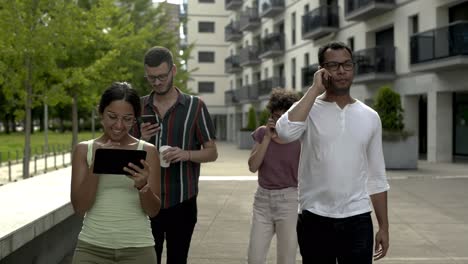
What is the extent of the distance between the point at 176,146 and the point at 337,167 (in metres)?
1.15

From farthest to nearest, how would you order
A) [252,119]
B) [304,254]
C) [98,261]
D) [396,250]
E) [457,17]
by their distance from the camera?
[252,119] → [457,17] → [396,250] → [304,254] → [98,261]

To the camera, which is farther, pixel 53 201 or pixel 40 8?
pixel 40 8

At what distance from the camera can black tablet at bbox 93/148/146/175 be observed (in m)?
2.71

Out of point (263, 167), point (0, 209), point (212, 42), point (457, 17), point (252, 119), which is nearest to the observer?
point (263, 167)

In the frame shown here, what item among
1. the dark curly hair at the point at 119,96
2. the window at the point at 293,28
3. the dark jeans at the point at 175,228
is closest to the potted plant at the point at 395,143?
the dark jeans at the point at 175,228

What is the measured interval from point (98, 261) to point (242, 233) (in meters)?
5.52

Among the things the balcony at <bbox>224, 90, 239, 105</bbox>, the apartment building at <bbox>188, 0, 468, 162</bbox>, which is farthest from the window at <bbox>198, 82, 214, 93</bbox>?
the apartment building at <bbox>188, 0, 468, 162</bbox>

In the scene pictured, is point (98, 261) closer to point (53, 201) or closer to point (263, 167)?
point (263, 167)

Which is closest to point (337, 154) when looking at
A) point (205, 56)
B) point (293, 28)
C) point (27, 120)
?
point (27, 120)

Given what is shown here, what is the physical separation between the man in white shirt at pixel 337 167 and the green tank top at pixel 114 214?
87cm

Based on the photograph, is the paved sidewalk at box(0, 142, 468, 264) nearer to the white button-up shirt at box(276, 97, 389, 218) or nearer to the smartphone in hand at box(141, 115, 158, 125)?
the smartphone in hand at box(141, 115, 158, 125)

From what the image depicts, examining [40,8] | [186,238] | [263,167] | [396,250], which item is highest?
[40,8]

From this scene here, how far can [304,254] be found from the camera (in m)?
3.37

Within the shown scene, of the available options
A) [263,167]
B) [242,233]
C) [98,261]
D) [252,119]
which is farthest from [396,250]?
[252,119]
